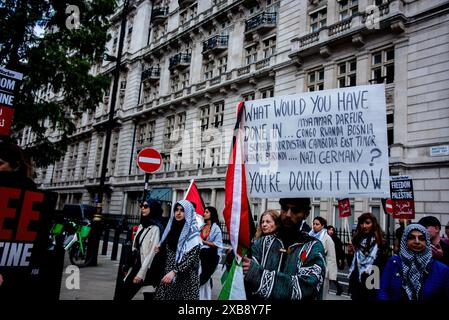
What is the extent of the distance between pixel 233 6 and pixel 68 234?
21.2m

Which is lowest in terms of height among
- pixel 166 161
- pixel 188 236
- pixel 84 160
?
pixel 188 236

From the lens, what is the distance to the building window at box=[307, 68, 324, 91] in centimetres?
1977

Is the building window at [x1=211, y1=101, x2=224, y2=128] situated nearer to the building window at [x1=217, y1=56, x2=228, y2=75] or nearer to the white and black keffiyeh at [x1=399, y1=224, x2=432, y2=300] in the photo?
the building window at [x1=217, y1=56, x2=228, y2=75]

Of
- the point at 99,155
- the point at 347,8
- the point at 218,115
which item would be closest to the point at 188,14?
the point at 218,115


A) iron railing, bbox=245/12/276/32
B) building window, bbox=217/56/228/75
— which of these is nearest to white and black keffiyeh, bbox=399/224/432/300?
iron railing, bbox=245/12/276/32

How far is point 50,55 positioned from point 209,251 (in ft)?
24.4

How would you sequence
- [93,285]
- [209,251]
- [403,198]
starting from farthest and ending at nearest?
1. [403,198]
2. [93,285]
3. [209,251]

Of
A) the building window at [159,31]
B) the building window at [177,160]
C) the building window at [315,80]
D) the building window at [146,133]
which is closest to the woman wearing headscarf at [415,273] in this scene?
the building window at [315,80]

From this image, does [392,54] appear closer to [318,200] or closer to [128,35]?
[318,200]

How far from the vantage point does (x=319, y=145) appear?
3727 millimetres

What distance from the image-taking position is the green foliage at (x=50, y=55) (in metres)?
9.45

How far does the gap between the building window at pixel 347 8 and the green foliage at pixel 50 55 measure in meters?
13.4

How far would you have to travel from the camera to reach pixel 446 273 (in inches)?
124

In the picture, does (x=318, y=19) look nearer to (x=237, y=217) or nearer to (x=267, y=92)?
(x=267, y=92)
